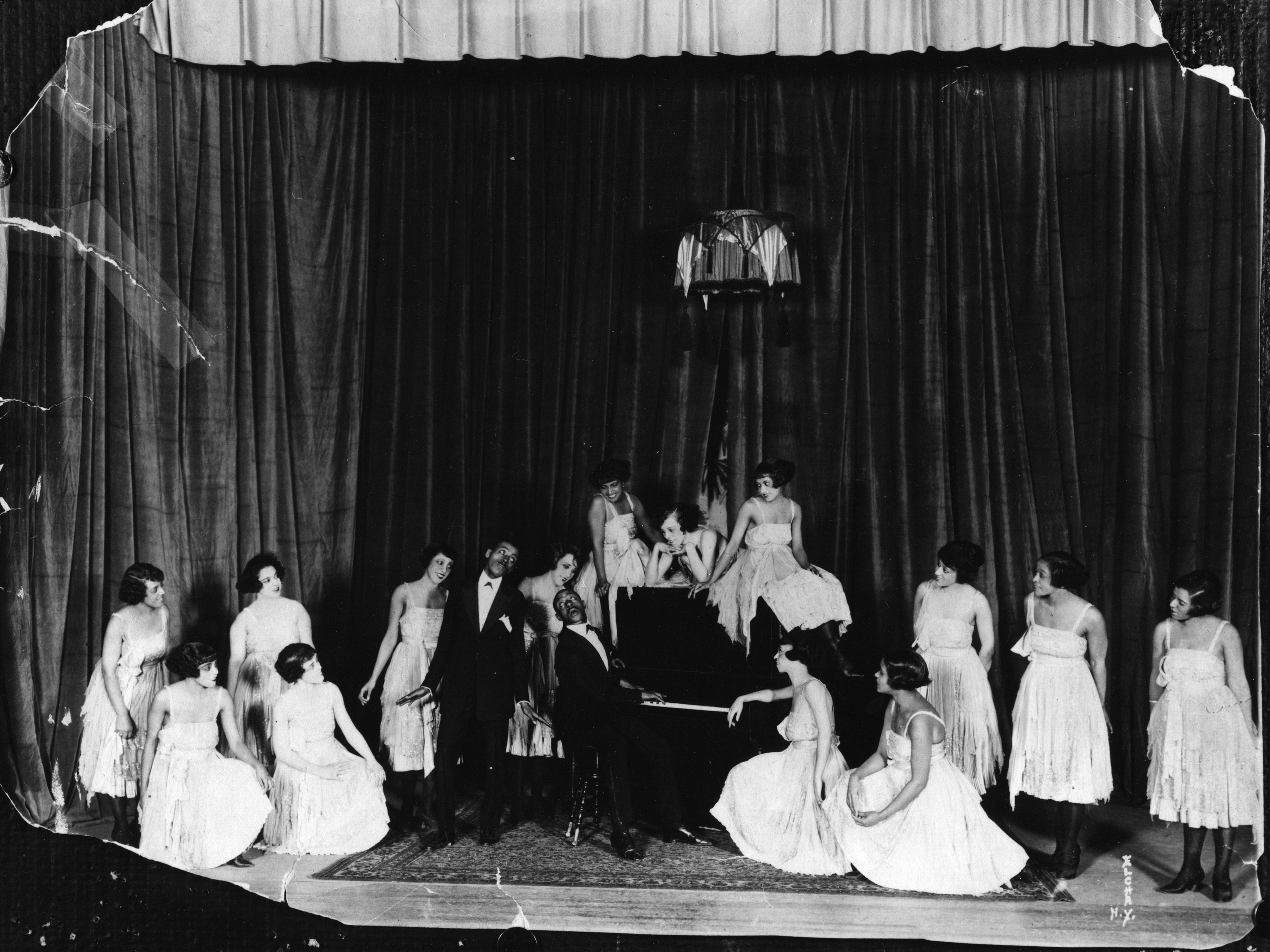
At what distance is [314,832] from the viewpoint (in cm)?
347

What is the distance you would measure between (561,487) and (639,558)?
40 centimetres

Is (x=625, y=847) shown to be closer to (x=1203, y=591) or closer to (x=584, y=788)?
(x=584, y=788)

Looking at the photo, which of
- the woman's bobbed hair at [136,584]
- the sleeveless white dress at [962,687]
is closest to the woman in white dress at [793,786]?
the sleeveless white dress at [962,687]

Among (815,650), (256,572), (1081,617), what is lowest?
(815,650)

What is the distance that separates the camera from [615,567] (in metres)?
3.87

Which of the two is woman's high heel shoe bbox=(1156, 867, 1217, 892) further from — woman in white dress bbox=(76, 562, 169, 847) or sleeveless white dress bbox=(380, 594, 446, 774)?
woman in white dress bbox=(76, 562, 169, 847)

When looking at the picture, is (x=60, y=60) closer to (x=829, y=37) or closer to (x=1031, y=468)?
(x=829, y=37)

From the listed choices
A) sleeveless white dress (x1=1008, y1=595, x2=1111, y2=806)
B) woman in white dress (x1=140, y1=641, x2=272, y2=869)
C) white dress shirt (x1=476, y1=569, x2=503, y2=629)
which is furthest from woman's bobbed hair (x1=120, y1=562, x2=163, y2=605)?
sleeveless white dress (x1=1008, y1=595, x2=1111, y2=806)

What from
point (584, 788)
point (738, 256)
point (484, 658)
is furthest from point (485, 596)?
point (738, 256)

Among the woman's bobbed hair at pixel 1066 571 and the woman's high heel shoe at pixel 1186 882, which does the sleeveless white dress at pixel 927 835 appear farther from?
the woman's bobbed hair at pixel 1066 571

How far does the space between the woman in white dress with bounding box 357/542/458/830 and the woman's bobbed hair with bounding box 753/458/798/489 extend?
1.10m

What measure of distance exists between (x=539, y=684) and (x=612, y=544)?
54 centimetres

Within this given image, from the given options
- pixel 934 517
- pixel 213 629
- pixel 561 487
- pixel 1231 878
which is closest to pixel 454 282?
pixel 561 487

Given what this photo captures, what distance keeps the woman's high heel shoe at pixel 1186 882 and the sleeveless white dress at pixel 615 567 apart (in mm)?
1805
